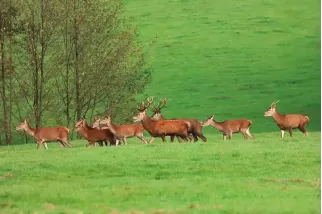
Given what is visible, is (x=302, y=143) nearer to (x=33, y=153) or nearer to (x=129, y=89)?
(x=33, y=153)

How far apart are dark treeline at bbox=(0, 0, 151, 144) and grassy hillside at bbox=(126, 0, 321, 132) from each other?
7.75 metres

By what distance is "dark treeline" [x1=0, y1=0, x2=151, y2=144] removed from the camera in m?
43.4

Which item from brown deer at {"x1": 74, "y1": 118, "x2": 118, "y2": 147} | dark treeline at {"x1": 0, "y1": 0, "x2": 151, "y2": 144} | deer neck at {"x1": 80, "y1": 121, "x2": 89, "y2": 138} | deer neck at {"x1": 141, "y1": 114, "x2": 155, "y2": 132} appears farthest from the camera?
dark treeline at {"x1": 0, "y1": 0, "x2": 151, "y2": 144}

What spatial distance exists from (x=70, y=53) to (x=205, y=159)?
22821 mm

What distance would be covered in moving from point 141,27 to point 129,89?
18.9 metres

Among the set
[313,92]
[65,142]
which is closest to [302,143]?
[65,142]

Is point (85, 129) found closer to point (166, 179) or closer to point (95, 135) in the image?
point (95, 135)

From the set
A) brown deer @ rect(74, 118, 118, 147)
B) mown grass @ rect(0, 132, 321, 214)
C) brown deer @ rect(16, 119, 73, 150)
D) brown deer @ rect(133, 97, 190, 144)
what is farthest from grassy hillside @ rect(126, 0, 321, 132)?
mown grass @ rect(0, 132, 321, 214)

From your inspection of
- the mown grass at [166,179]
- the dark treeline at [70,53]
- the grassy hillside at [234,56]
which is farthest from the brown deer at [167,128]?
the grassy hillside at [234,56]

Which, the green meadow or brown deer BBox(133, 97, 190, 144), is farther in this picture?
brown deer BBox(133, 97, 190, 144)

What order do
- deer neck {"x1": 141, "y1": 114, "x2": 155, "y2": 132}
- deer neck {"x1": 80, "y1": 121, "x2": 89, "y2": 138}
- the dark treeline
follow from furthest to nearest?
the dark treeline < deer neck {"x1": 80, "y1": 121, "x2": 89, "y2": 138} < deer neck {"x1": 141, "y1": 114, "x2": 155, "y2": 132}

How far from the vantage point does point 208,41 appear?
205 feet

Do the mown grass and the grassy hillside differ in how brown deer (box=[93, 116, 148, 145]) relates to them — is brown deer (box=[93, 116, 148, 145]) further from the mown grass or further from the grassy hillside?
the grassy hillside

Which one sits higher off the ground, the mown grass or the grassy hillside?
the grassy hillside
